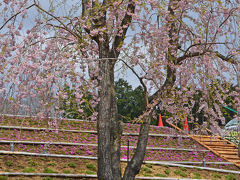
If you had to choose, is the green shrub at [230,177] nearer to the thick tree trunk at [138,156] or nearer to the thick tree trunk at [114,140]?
the thick tree trunk at [138,156]

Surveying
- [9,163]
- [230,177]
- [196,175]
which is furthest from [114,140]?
[230,177]

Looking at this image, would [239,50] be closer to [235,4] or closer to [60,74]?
[235,4]

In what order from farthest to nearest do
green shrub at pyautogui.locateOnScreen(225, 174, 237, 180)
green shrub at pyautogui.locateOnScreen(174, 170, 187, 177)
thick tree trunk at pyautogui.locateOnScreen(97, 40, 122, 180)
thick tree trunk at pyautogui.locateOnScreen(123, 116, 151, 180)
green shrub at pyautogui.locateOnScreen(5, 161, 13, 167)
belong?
green shrub at pyautogui.locateOnScreen(225, 174, 237, 180)
green shrub at pyautogui.locateOnScreen(174, 170, 187, 177)
green shrub at pyautogui.locateOnScreen(5, 161, 13, 167)
thick tree trunk at pyautogui.locateOnScreen(123, 116, 151, 180)
thick tree trunk at pyautogui.locateOnScreen(97, 40, 122, 180)

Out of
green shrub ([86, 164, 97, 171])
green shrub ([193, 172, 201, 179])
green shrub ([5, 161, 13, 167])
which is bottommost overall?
green shrub ([193, 172, 201, 179])

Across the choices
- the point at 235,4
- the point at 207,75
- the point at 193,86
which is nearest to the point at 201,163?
the point at 193,86

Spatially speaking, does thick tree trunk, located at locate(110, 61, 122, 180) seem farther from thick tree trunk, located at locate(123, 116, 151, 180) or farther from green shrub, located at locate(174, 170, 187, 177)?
green shrub, located at locate(174, 170, 187, 177)

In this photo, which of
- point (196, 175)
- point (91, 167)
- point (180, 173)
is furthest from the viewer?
point (196, 175)

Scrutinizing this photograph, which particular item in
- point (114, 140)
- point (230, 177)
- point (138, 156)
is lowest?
point (230, 177)

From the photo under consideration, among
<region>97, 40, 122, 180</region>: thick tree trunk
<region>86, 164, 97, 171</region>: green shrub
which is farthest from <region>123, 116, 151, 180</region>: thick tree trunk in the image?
<region>86, 164, 97, 171</region>: green shrub

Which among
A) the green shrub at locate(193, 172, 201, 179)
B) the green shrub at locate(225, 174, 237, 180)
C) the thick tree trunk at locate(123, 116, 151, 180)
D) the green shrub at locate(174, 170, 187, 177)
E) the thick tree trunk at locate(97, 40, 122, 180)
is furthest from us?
the green shrub at locate(225, 174, 237, 180)

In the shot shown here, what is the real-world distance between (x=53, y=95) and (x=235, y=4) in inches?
161

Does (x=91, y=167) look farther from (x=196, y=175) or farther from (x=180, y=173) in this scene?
(x=196, y=175)

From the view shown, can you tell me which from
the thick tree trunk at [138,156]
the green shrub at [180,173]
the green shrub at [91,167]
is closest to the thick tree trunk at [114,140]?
the thick tree trunk at [138,156]

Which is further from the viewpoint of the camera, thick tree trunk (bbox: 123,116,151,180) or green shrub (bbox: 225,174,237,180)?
green shrub (bbox: 225,174,237,180)
